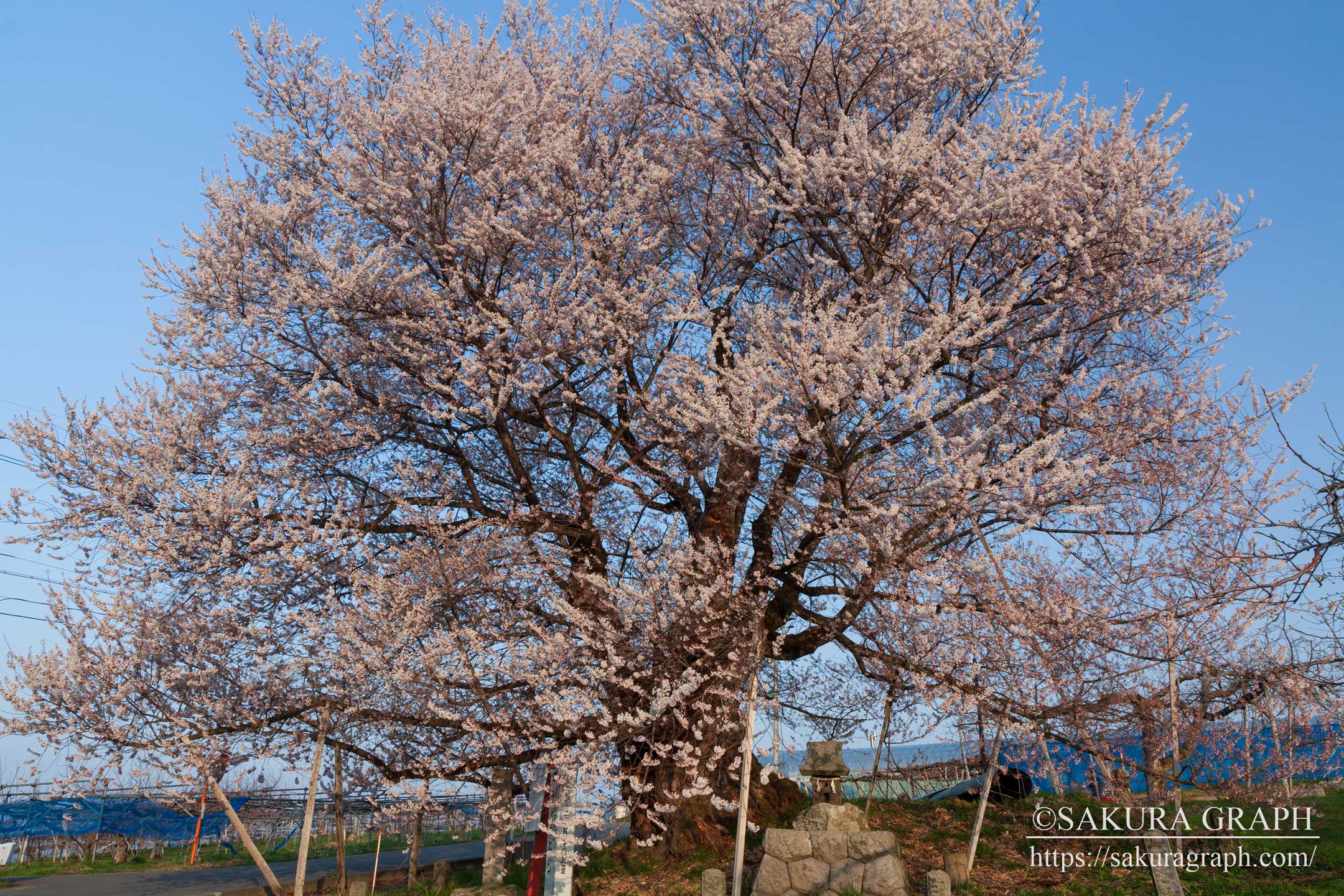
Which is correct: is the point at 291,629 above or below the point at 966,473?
below

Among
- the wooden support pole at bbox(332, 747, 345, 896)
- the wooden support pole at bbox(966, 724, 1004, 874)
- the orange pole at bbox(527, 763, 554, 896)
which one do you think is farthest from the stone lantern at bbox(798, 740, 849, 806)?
the wooden support pole at bbox(332, 747, 345, 896)

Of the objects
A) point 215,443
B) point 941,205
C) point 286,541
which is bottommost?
point 286,541

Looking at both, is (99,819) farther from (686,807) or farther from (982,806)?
(982,806)

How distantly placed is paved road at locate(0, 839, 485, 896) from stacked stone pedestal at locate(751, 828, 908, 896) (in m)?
7.95

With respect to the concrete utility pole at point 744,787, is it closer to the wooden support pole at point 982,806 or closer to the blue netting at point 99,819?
the wooden support pole at point 982,806

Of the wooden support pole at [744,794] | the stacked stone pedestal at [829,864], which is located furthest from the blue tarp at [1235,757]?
the wooden support pole at [744,794]

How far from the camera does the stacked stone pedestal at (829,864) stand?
31.4 ft

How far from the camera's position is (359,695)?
34.2 feet

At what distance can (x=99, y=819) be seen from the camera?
59.8ft

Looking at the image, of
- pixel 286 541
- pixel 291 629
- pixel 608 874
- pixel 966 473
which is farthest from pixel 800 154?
pixel 608 874

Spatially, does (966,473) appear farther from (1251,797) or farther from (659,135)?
(659,135)

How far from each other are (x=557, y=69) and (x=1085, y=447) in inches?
349

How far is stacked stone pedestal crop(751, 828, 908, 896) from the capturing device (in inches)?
377

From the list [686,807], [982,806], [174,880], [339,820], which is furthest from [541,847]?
[174,880]
